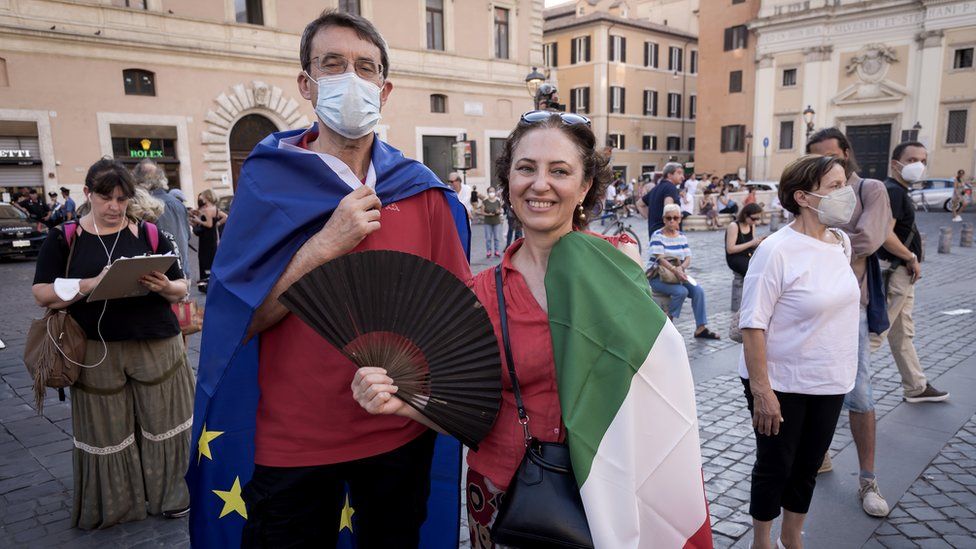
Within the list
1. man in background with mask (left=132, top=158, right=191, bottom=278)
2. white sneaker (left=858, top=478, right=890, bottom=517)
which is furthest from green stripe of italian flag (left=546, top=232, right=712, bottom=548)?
man in background with mask (left=132, top=158, right=191, bottom=278)

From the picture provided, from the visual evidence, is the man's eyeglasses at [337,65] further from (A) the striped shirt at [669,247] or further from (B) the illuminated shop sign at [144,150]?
(B) the illuminated shop sign at [144,150]

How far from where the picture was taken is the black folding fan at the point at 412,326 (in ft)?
5.95

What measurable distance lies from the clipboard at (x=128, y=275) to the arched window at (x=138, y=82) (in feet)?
65.2

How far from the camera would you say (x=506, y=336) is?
198 cm

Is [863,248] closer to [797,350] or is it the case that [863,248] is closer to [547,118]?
[797,350]

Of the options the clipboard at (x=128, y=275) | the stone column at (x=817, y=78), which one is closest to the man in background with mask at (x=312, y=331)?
the clipboard at (x=128, y=275)

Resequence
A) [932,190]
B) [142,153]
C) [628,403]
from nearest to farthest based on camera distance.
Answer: [628,403] → [142,153] → [932,190]

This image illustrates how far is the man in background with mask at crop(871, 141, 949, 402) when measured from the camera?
5004mm

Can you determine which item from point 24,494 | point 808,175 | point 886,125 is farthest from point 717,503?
point 886,125

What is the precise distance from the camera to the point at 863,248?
4.18m

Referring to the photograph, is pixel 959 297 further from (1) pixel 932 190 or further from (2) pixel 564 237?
(1) pixel 932 190

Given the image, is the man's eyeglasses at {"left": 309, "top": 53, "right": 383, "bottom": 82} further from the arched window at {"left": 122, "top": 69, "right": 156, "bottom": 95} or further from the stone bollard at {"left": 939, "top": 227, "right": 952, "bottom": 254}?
the arched window at {"left": 122, "top": 69, "right": 156, "bottom": 95}

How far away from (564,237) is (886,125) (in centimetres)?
4222

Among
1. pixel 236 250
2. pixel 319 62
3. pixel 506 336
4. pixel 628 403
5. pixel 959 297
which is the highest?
pixel 319 62
